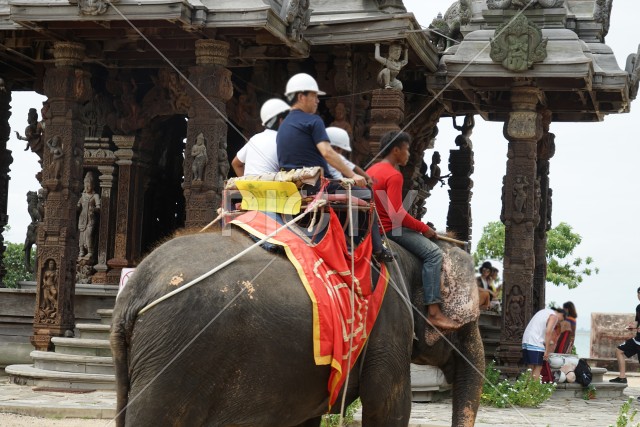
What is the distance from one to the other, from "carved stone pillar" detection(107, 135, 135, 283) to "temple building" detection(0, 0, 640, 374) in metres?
0.02

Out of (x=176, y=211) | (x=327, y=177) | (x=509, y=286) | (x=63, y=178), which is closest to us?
(x=327, y=177)

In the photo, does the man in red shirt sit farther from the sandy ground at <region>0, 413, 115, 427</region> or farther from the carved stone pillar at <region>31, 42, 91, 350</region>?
the carved stone pillar at <region>31, 42, 91, 350</region>

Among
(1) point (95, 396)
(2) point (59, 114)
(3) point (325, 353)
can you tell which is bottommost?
(1) point (95, 396)

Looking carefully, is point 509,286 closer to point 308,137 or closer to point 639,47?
point 639,47

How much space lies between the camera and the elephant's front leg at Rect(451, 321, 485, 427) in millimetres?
7523

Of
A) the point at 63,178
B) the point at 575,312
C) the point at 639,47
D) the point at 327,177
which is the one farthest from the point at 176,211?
the point at 327,177

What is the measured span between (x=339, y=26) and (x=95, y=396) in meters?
5.97

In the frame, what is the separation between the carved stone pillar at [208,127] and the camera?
14.5 m

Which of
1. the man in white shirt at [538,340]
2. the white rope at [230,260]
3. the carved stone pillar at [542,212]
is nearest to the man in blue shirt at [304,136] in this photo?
the white rope at [230,260]

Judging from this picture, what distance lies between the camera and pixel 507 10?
1670 cm

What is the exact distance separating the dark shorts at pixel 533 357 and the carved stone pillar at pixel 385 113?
135 inches

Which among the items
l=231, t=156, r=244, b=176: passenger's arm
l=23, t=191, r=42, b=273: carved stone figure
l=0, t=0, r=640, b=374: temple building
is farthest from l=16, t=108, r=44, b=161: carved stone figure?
l=231, t=156, r=244, b=176: passenger's arm

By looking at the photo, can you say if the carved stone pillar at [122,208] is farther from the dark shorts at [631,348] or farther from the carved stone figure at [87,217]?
the dark shorts at [631,348]

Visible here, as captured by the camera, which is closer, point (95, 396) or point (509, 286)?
point (95, 396)
